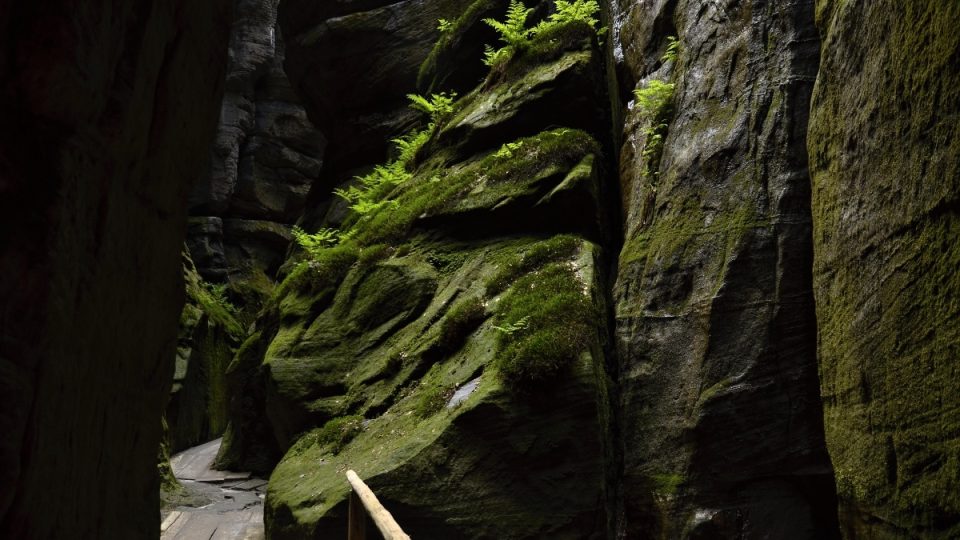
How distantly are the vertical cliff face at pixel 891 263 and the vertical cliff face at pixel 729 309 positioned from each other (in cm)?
50

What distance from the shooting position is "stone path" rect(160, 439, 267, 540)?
361 inches

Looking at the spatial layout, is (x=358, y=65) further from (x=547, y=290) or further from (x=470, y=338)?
(x=547, y=290)

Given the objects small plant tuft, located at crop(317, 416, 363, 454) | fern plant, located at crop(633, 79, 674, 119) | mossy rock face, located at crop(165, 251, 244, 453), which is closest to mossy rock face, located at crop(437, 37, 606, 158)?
fern plant, located at crop(633, 79, 674, 119)

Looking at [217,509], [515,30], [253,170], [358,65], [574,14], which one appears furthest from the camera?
[253,170]

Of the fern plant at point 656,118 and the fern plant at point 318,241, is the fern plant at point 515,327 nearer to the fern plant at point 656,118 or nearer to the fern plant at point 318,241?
the fern plant at point 656,118

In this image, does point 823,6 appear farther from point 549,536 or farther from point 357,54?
point 357,54

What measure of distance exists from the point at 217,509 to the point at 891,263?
9.70 metres

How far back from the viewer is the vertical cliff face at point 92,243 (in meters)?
1.52

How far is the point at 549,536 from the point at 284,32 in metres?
17.8

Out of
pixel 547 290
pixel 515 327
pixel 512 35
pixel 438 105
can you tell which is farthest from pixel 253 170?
pixel 515 327

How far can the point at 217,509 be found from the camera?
10.6m

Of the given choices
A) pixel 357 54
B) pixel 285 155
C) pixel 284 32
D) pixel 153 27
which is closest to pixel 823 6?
pixel 153 27

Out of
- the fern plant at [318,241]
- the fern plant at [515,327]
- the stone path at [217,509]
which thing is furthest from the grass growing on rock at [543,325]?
the fern plant at [318,241]

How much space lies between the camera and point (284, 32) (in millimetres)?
20062
